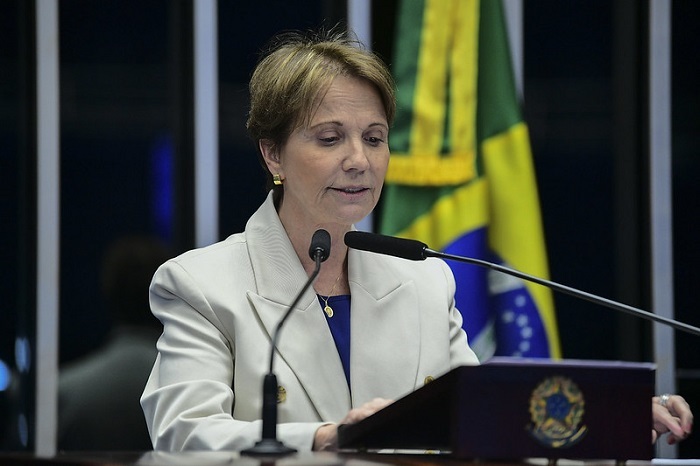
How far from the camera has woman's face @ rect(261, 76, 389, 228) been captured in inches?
85.0

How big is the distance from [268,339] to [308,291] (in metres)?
0.17

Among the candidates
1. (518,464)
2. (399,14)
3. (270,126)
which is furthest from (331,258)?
(399,14)

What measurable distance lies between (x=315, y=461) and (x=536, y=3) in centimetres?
284

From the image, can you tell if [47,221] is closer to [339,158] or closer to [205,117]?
[205,117]

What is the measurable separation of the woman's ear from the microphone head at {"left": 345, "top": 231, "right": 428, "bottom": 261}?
44 cm

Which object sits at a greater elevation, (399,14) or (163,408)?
(399,14)

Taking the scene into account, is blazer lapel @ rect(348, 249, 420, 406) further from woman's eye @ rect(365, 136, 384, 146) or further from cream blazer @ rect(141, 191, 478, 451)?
woman's eye @ rect(365, 136, 384, 146)

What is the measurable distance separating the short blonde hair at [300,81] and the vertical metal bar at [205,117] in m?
1.46

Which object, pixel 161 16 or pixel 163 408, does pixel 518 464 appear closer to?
pixel 163 408

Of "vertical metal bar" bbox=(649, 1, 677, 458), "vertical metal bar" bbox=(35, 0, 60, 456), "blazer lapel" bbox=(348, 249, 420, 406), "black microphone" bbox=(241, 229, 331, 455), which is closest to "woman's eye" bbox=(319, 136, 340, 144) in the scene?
"blazer lapel" bbox=(348, 249, 420, 406)

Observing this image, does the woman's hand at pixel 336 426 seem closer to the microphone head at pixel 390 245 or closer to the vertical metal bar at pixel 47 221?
the microphone head at pixel 390 245

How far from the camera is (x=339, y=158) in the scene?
2156mm

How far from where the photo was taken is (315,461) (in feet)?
4.51

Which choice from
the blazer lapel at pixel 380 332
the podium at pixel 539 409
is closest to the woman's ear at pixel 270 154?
the blazer lapel at pixel 380 332
